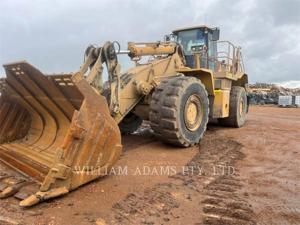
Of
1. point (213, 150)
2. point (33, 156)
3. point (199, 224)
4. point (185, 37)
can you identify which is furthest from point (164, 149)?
point (185, 37)

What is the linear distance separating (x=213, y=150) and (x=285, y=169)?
Answer: 1.50m

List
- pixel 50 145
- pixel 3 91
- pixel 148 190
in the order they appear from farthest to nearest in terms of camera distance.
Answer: pixel 3 91 → pixel 50 145 → pixel 148 190

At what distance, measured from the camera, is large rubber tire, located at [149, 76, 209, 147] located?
20.0 feet

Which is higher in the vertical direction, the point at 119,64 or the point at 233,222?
the point at 119,64

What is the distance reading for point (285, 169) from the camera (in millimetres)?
5562

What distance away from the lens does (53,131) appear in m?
5.50

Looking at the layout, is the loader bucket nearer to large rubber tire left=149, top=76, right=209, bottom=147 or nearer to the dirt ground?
the dirt ground

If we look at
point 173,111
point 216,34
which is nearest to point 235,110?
point 216,34

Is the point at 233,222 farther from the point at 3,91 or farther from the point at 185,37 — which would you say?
the point at 185,37

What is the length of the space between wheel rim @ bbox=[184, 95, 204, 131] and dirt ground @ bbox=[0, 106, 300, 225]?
47 centimetres

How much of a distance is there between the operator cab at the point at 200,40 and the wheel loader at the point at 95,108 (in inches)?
1.0

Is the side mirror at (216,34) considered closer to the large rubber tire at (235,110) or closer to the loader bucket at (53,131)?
the large rubber tire at (235,110)

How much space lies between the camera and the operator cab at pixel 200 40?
8.67 metres

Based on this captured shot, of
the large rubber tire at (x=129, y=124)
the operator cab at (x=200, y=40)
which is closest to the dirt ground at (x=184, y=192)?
the large rubber tire at (x=129, y=124)
